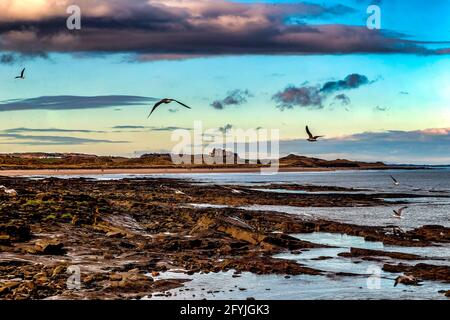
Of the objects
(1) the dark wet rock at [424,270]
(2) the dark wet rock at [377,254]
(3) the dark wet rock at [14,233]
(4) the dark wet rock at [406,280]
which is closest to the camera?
(4) the dark wet rock at [406,280]

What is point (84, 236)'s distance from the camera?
26875 mm

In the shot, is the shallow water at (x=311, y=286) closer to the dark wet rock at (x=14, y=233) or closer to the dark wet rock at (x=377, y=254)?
the dark wet rock at (x=377, y=254)

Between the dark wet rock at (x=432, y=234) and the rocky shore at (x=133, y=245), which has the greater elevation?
the rocky shore at (x=133, y=245)

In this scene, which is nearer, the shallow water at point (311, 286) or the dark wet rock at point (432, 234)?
the shallow water at point (311, 286)

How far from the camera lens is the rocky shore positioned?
1867 centimetres

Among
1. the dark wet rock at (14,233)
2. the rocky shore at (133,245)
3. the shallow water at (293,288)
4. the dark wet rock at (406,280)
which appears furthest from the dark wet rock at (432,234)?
the dark wet rock at (14,233)

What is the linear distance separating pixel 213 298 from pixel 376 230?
19.6m

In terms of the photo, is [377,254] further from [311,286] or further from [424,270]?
[311,286]

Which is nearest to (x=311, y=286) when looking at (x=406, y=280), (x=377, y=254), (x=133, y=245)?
(x=406, y=280)

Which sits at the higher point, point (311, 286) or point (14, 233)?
point (14, 233)

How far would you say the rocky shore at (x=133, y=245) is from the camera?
1867 centimetres

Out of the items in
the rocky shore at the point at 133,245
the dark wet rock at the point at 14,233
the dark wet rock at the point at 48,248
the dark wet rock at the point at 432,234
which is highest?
the dark wet rock at the point at 14,233

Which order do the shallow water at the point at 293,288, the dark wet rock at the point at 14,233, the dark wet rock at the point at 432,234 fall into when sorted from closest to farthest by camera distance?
the shallow water at the point at 293,288
the dark wet rock at the point at 14,233
the dark wet rock at the point at 432,234

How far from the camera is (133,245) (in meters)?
25.8
